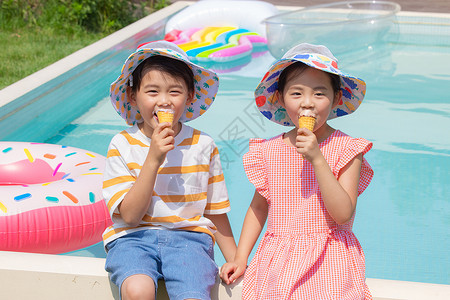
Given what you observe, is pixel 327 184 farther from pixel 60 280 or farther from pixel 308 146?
pixel 60 280

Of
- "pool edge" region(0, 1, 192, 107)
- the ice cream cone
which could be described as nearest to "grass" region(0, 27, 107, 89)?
"pool edge" region(0, 1, 192, 107)

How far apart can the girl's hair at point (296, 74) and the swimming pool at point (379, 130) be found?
1.75 meters

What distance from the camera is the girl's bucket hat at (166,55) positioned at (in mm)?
2510

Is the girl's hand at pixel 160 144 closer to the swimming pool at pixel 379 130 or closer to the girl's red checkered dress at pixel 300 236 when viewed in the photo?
the girl's red checkered dress at pixel 300 236

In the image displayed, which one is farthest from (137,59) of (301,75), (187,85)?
(301,75)

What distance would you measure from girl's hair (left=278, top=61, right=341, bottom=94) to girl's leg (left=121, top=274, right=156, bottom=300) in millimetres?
906

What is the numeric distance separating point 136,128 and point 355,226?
90.1 inches

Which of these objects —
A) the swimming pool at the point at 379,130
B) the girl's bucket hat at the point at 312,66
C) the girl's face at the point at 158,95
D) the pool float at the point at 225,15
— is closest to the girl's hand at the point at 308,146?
the girl's bucket hat at the point at 312,66

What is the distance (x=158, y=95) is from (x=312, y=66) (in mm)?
590

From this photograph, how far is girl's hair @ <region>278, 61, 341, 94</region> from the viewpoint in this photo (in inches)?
96.3

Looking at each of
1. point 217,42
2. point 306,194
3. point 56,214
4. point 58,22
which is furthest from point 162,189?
point 58,22

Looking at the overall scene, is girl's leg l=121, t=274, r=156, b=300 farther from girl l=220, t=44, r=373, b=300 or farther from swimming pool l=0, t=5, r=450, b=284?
swimming pool l=0, t=5, r=450, b=284

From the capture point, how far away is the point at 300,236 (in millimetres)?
2441

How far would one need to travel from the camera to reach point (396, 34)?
896cm
